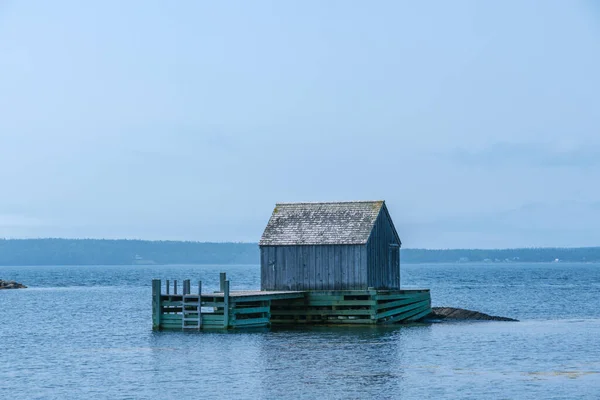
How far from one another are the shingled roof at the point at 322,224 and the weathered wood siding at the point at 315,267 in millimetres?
395

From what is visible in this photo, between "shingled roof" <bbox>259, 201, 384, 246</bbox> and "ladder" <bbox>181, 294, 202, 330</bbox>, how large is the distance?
20.4 ft

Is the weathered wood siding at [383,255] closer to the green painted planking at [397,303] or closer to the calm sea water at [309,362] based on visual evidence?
the green painted planking at [397,303]

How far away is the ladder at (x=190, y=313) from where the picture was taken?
4906cm

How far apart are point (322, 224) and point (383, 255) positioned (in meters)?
3.98

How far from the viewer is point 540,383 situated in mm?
33594

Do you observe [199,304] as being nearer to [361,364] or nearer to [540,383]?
[361,364]

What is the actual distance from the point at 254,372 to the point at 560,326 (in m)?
26.2

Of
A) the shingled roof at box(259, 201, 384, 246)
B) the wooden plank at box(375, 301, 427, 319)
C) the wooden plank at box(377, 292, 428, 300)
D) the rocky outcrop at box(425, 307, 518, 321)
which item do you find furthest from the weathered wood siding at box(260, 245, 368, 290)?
the rocky outcrop at box(425, 307, 518, 321)

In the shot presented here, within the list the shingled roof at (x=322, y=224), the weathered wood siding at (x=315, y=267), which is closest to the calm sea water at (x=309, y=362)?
the weathered wood siding at (x=315, y=267)

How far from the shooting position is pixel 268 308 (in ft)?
168

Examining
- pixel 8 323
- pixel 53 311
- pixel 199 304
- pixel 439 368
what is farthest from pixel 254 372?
pixel 53 311

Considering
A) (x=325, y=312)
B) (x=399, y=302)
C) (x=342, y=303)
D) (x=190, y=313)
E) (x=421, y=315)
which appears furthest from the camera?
(x=421, y=315)

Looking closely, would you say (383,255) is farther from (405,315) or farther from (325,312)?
(325,312)

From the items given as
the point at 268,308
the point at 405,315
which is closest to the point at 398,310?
the point at 405,315
